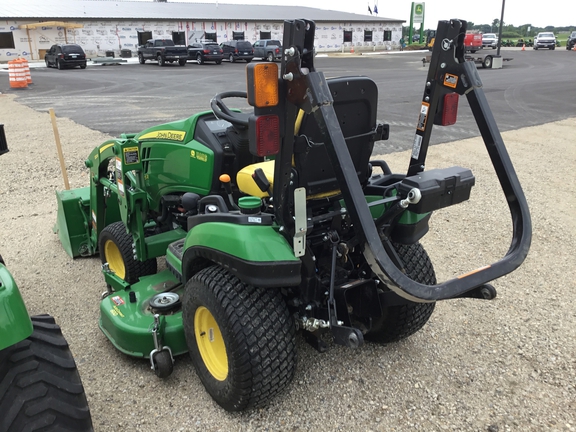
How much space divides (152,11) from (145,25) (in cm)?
422

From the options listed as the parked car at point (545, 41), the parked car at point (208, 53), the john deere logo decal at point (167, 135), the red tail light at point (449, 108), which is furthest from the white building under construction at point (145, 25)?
the red tail light at point (449, 108)

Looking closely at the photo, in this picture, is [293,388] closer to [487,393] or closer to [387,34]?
[487,393]

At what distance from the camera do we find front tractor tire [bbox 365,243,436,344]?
290 centimetres

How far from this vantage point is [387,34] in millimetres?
49062

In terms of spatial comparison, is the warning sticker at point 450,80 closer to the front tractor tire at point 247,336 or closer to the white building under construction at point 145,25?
the front tractor tire at point 247,336

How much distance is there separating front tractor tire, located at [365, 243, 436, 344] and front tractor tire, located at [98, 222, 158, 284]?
5.81 ft

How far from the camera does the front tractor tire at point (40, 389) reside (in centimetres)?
175

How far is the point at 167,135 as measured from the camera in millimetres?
3410

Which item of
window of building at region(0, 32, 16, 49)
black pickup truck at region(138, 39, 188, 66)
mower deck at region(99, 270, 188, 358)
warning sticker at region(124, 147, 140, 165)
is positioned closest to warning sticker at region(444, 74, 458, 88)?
mower deck at region(99, 270, 188, 358)

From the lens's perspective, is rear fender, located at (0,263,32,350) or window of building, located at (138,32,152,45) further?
window of building, located at (138,32,152,45)

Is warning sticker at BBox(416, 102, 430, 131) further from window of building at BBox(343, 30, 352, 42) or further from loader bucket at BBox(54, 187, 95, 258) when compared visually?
window of building at BBox(343, 30, 352, 42)

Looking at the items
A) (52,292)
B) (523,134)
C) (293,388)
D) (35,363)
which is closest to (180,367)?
(293,388)

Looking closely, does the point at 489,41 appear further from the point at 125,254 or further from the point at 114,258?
the point at 125,254

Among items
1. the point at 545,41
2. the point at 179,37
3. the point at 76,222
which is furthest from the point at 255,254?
the point at 545,41
